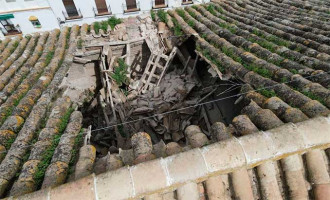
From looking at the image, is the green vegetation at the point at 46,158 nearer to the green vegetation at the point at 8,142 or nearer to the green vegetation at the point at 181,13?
the green vegetation at the point at 8,142

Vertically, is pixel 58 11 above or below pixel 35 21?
above

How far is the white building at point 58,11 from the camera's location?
16.1 m

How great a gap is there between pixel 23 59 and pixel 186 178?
19.5ft

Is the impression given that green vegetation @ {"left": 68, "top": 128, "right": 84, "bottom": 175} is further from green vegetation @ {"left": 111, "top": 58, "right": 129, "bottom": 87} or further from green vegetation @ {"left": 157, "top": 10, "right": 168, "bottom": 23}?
green vegetation @ {"left": 157, "top": 10, "right": 168, "bottom": 23}

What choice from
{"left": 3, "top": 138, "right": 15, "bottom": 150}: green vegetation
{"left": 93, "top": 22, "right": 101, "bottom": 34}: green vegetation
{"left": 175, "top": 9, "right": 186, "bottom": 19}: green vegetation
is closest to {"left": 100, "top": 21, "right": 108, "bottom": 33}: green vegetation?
{"left": 93, "top": 22, "right": 101, "bottom": 34}: green vegetation

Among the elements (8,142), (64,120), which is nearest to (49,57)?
(64,120)

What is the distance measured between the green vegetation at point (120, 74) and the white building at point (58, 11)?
10.4 metres

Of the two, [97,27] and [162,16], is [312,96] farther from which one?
[97,27]

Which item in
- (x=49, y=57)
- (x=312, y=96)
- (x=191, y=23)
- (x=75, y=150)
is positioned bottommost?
(x=49, y=57)

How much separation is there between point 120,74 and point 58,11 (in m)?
11.9

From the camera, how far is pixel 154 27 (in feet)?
28.2

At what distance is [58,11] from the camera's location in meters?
16.4

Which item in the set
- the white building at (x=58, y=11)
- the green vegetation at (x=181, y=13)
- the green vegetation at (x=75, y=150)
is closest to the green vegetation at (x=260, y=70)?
the green vegetation at (x=75, y=150)

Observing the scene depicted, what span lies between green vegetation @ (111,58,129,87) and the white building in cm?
1043
